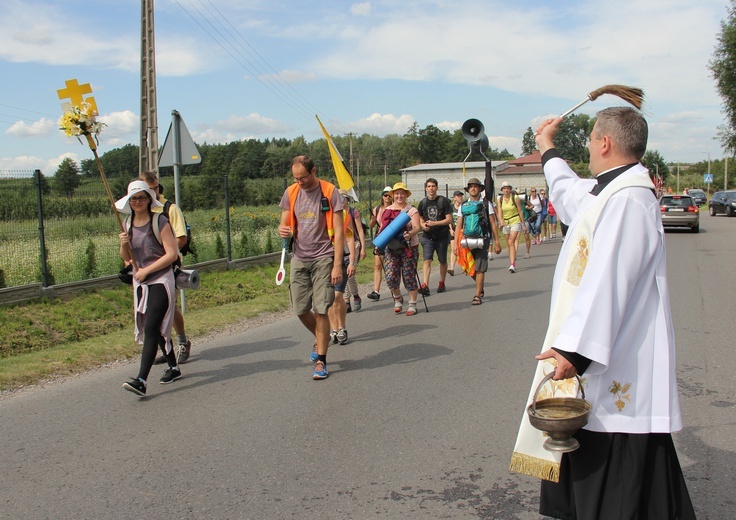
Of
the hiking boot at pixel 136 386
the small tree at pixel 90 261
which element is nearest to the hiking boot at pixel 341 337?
the hiking boot at pixel 136 386

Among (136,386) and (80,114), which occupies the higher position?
(80,114)

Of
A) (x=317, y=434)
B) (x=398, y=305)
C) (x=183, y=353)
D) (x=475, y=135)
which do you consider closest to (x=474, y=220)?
(x=398, y=305)

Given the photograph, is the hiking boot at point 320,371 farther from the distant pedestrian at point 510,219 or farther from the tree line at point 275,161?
the distant pedestrian at point 510,219

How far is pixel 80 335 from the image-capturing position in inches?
350

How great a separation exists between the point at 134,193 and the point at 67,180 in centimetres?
577

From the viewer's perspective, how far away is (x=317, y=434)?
4.72 metres

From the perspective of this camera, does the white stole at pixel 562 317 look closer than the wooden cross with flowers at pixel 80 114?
Yes

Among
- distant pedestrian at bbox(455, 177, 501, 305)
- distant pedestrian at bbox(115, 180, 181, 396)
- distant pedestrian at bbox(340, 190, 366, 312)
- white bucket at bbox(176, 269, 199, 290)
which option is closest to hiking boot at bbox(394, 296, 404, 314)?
distant pedestrian at bbox(340, 190, 366, 312)

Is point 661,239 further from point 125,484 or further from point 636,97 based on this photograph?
point 125,484

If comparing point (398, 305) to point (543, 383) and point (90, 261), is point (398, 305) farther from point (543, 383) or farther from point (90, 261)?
point (543, 383)

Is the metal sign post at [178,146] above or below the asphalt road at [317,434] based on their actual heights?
above

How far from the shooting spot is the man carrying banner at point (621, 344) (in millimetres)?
2326

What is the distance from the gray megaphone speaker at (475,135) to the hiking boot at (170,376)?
4070 millimetres

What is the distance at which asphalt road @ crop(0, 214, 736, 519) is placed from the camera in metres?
3.73
